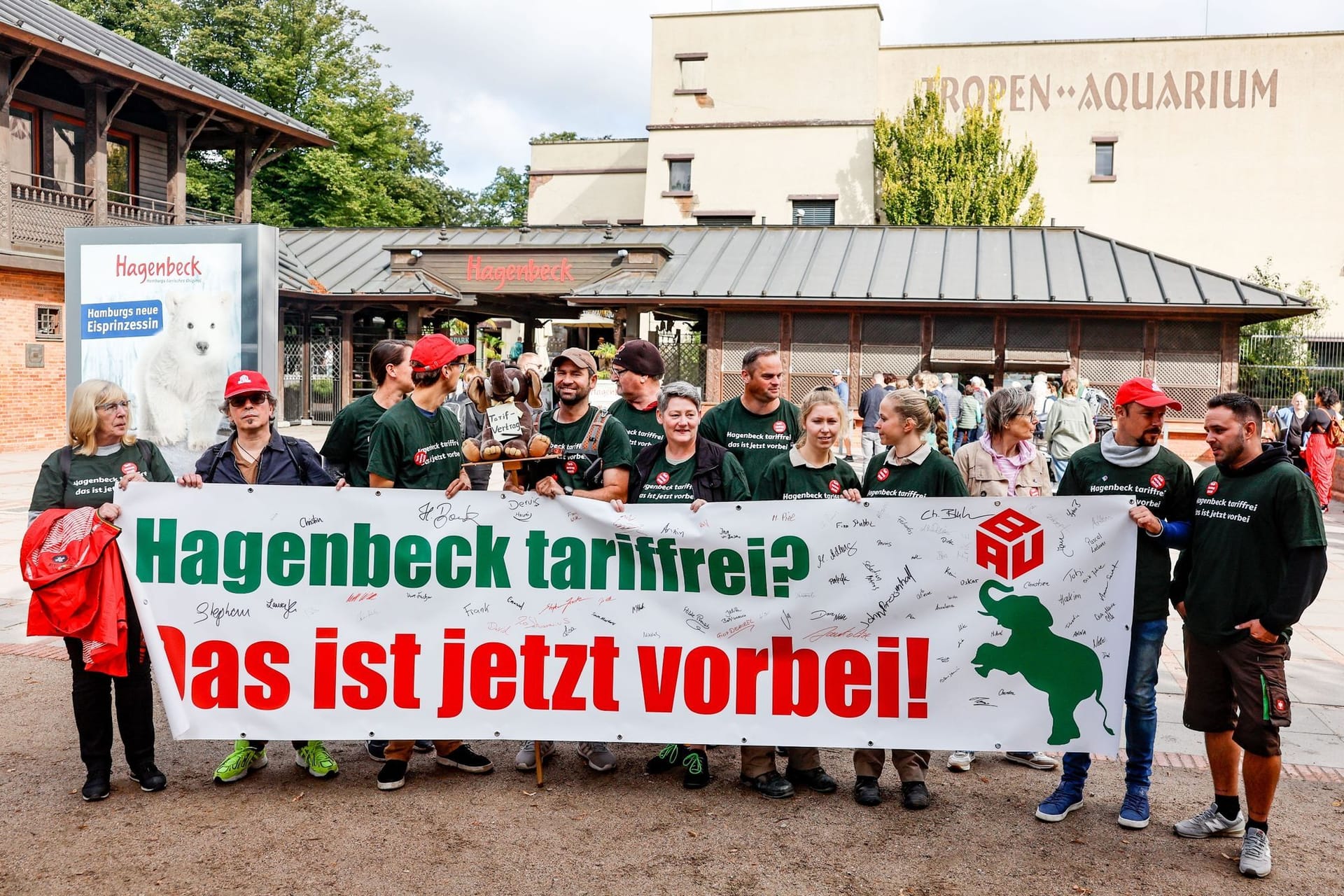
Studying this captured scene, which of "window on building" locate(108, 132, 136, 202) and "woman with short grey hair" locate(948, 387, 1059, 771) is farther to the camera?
"window on building" locate(108, 132, 136, 202)

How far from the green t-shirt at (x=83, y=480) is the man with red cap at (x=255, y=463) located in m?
0.33

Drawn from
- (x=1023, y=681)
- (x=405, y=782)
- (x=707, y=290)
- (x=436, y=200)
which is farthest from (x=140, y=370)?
(x=436, y=200)

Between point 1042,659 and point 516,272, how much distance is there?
21.7 m

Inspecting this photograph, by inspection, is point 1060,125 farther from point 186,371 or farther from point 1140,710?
point 1140,710

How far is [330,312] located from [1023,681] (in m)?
24.9

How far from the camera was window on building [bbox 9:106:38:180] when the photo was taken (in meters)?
20.1

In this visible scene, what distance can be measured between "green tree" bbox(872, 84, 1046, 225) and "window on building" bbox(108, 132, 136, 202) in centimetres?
2166

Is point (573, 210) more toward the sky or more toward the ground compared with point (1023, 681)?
more toward the sky

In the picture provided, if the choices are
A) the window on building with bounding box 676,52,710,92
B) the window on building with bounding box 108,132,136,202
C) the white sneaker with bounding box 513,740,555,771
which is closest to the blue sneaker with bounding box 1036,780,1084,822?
the white sneaker with bounding box 513,740,555,771

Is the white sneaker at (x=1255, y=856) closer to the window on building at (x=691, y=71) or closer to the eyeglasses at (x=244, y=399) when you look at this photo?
the eyeglasses at (x=244, y=399)

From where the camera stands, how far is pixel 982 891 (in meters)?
4.01

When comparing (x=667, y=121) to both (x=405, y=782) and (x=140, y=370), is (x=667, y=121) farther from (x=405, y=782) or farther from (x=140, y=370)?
(x=405, y=782)

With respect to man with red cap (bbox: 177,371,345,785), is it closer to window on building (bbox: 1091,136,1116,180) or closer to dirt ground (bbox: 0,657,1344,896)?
dirt ground (bbox: 0,657,1344,896)

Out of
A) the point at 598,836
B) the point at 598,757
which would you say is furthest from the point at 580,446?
the point at 598,836
